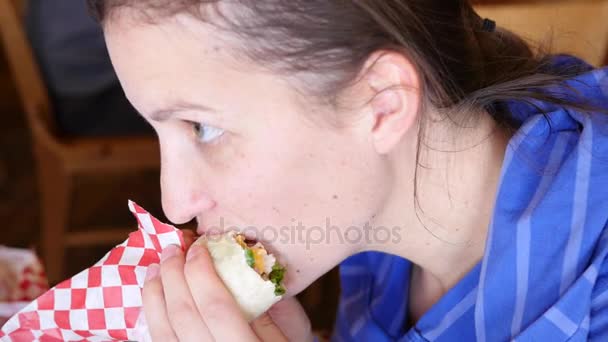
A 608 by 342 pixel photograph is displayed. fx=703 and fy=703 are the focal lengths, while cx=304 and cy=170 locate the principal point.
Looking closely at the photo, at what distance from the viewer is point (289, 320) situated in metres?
1.14

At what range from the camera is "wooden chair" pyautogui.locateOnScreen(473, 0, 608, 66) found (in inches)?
57.8

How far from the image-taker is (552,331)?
877 mm

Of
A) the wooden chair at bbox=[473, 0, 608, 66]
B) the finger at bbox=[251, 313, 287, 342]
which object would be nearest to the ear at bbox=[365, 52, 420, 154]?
the finger at bbox=[251, 313, 287, 342]

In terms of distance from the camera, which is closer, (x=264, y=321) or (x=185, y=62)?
(x=185, y=62)

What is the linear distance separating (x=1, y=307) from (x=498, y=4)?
1163 mm

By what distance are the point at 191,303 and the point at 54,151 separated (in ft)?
3.74

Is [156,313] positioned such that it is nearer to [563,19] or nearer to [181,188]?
[181,188]

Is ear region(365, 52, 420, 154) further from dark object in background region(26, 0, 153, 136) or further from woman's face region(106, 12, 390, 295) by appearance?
dark object in background region(26, 0, 153, 136)

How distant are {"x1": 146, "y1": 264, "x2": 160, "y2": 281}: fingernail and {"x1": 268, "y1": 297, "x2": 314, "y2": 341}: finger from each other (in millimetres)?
211

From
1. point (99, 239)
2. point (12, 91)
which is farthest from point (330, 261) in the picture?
point (12, 91)

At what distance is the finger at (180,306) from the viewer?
0.94 meters

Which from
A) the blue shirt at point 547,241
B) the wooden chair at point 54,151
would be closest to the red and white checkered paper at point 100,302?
the blue shirt at point 547,241

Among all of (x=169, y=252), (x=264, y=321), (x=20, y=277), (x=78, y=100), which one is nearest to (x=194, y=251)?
(x=169, y=252)

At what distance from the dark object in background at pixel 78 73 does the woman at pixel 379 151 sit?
1.07 metres
